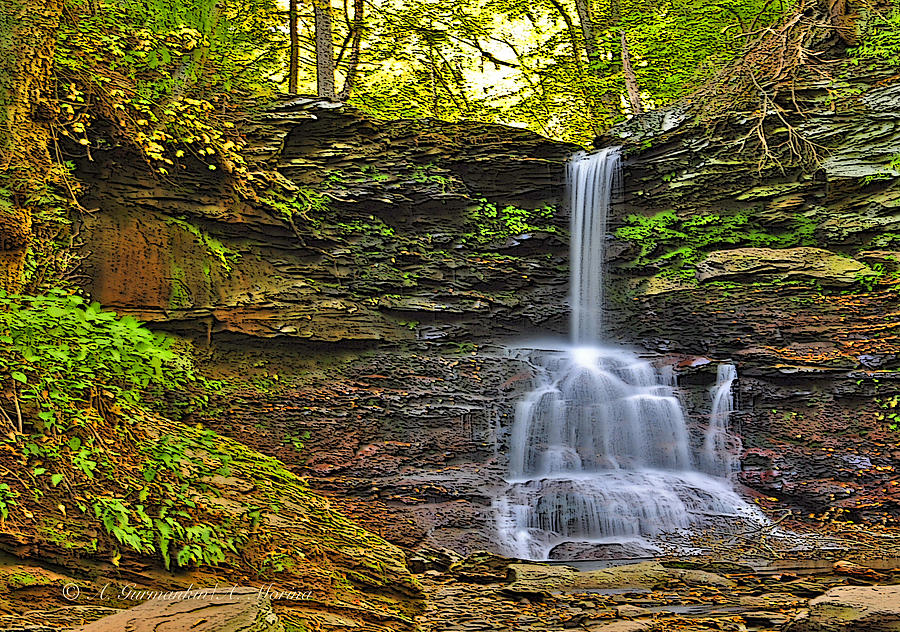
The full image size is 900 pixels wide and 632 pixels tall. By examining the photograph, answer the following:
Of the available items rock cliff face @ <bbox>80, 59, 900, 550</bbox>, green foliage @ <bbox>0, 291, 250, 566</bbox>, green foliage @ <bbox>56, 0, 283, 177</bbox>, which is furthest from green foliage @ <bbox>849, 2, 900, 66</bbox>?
green foliage @ <bbox>0, 291, 250, 566</bbox>

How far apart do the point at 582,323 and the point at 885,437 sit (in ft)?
15.5

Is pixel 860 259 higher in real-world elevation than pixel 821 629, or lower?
higher

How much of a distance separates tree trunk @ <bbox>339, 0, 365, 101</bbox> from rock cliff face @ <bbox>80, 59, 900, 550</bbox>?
4159 millimetres

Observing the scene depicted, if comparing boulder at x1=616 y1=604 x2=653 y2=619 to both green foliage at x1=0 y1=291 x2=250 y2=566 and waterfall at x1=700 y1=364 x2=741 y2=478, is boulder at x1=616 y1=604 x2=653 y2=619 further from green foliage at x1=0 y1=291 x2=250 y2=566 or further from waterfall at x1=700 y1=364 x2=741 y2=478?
waterfall at x1=700 y1=364 x2=741 y2=478

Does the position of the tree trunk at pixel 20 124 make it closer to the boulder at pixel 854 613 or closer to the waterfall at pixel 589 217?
the boulder at pixel 854 613

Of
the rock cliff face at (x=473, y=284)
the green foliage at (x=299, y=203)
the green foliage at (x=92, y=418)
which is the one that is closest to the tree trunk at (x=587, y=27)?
the rock cliff face at (x=473, y=284)

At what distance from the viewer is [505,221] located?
11.5m

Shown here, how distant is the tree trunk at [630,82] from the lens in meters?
13.8

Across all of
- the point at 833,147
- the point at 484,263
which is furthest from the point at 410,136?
the point at 833,147

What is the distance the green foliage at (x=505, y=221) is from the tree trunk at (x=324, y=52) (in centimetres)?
413

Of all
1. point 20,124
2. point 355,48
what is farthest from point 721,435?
point 355,48

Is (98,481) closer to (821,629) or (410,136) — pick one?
(821,629)

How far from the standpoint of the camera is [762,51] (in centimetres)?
866

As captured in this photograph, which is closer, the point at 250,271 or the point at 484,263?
the point at 250,271
